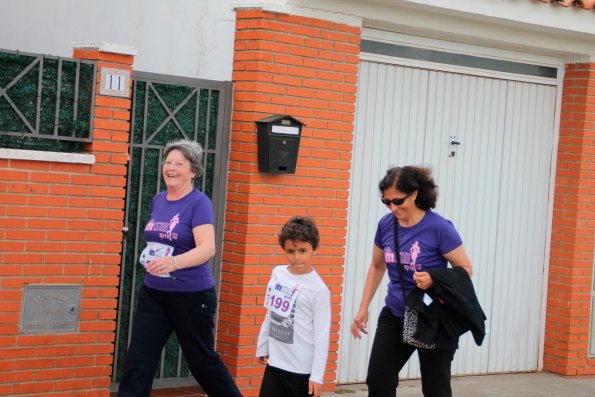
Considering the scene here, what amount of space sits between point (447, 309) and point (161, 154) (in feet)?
9.18

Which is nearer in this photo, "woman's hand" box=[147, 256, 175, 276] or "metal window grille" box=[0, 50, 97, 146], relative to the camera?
"woman's hand" box=[147, 256, 175, 276]

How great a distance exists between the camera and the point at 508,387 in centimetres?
991

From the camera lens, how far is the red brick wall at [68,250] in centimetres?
746

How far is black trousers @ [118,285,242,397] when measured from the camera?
273 inches

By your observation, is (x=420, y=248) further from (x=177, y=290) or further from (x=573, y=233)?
(x=573, y=233)

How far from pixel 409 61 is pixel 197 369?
3.64m

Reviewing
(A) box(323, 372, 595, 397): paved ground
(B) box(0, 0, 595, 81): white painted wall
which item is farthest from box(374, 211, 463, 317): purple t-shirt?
(B) box(0, 0, 595, 81): white painted wall

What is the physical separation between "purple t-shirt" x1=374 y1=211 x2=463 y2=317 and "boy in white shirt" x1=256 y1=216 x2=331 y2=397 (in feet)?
1.96

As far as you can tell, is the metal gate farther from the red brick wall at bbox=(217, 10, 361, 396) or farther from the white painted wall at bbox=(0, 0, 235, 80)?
the white painted wall at bbox=(0, 0, 235, 80)

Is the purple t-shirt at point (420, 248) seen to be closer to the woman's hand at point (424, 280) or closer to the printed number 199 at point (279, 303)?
the woman's hand at point (424, 280)

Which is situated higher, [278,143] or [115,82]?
[115,82]

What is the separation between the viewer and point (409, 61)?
31.3ft

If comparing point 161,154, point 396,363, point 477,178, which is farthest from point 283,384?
point 477,178

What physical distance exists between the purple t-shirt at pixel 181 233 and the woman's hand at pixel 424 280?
1334 millimetres
